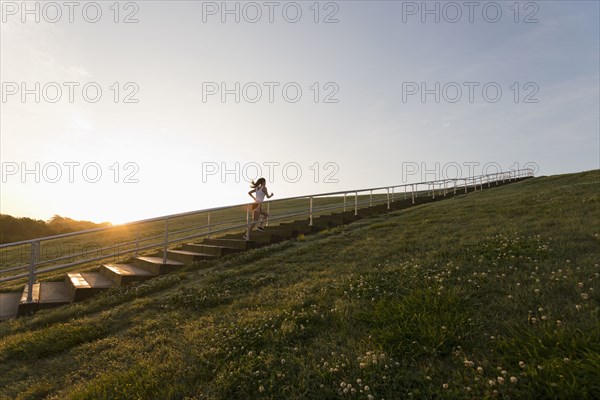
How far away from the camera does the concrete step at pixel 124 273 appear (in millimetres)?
10023

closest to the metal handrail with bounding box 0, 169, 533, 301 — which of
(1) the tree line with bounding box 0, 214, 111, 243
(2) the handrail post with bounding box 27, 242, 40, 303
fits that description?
(2) the handrail post with bounding box 27, 242, 40, 303

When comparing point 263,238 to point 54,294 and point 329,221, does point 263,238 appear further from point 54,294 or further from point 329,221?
point 54,294

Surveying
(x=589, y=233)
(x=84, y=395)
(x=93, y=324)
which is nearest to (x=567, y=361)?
(x=84, y=395)

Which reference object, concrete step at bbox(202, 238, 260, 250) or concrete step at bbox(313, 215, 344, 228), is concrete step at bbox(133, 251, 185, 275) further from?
concrete step at bbox(313, 215, 344, 228)

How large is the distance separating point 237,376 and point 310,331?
1.29 m

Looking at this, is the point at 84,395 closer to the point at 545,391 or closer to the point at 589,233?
the point at 545,391

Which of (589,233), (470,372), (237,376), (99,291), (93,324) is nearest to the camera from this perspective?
(470,372)

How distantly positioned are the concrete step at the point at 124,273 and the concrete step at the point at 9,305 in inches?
89.2

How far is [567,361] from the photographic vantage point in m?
3.41

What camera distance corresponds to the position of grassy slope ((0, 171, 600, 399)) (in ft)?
12.2

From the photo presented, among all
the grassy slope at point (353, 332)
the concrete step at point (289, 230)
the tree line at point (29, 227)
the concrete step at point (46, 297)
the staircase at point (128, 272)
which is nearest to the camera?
the grassy slope at point (353, 332)

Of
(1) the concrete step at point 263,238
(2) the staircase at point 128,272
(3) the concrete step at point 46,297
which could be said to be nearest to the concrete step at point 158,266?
(2) the staircase at point 128,272

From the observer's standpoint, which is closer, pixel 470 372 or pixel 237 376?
pixel 470 372

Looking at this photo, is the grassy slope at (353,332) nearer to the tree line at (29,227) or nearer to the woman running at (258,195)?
the woman running at (258,195)
